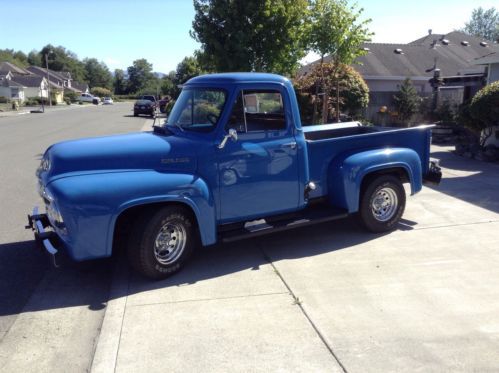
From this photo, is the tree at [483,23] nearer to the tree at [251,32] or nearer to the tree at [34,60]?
the tree at [251,32]

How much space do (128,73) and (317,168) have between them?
144 metres

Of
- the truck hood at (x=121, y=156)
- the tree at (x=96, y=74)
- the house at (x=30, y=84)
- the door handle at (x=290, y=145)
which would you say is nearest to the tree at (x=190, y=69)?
the door handle at (x=290, y=145)

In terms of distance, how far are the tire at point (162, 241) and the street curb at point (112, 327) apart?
0.32 m

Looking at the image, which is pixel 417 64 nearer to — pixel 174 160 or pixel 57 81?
pixel 174 160

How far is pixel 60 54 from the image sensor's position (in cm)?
13800

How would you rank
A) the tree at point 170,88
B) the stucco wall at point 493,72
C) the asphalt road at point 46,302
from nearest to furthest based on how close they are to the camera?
the asphalt road at point 46,302
the stucco wall at point 493,72
the tree at point 170,88

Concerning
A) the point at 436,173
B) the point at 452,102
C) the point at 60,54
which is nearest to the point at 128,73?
the point at 60,54

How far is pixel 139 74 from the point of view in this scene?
138 metres

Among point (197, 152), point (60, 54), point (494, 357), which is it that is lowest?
point (494, 357)

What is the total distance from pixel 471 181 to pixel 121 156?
7534 mm

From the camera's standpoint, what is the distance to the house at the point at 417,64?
20.7 meters

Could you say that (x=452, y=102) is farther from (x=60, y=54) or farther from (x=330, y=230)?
(x=60, y=54)

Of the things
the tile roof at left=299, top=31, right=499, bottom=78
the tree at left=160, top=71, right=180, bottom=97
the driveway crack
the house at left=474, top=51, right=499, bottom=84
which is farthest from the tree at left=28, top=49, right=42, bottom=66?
the driveway crack

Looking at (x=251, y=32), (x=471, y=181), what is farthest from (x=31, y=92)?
(x=471, y=181)
